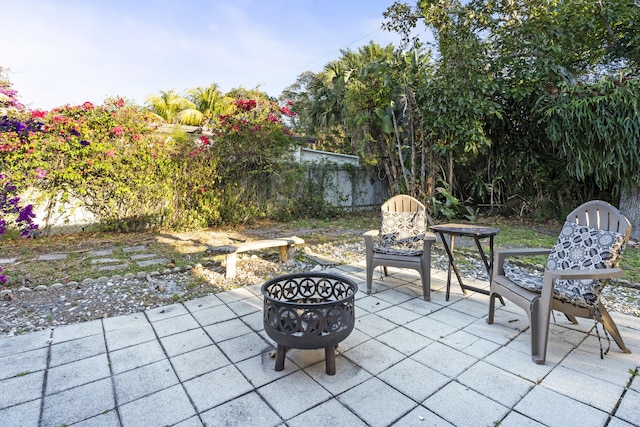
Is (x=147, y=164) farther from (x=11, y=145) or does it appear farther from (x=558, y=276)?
(x=558, y=276)

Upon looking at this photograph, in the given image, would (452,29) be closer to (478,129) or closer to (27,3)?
(478,129)

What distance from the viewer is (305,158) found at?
953cm

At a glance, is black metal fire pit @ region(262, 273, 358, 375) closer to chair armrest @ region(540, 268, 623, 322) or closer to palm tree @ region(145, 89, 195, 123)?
chair armrest @ region(540, 268, 623, 322)

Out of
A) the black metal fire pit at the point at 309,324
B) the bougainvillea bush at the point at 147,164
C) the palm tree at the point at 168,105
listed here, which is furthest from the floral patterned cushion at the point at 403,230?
the palm tree at the point at 168,105

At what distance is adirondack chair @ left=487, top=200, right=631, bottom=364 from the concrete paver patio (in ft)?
0.80

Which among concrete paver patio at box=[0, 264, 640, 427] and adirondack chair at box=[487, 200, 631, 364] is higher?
adirondack chair at box=[487, 200, 631, 364]

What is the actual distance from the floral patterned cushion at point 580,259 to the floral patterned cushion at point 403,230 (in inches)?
47.6

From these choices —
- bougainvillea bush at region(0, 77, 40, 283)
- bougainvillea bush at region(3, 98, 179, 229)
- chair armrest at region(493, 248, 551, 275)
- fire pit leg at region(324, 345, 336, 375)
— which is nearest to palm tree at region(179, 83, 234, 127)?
bougainvillea bush at region(3, 98, 179, 229)

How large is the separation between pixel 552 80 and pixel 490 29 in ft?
5.19

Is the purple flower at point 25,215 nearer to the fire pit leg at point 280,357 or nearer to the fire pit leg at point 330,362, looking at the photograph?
the fire pit leg at point 280,357

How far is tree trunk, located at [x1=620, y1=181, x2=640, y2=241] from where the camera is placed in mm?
5771

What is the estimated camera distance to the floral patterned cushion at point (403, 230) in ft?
12.4

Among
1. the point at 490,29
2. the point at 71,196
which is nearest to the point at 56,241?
the point at 71,196

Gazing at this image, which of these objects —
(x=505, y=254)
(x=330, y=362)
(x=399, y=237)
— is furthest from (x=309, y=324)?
(x=399, y=237)
